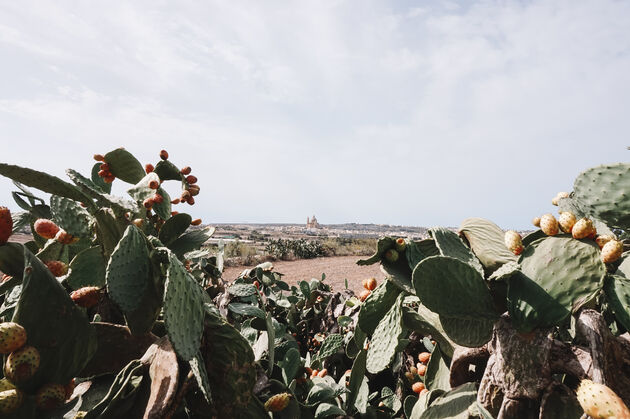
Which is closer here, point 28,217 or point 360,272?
point 28,217

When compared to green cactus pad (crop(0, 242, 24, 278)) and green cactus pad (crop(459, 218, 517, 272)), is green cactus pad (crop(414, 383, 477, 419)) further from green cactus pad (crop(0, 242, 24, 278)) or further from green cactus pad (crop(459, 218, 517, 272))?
green cactus pad (crop(0, 242, 24, 278))

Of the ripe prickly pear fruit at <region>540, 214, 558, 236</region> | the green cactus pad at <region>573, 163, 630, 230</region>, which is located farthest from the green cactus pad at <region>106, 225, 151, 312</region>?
the green cactus pad at <region>573, 163, 630, 230</region>

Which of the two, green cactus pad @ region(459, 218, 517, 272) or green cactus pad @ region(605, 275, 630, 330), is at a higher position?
green cactus pad @ region(459, 218, 517, 272)

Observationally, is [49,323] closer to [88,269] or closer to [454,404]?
[88,269]

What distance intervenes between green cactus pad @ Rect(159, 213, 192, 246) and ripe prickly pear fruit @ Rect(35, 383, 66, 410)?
742mm

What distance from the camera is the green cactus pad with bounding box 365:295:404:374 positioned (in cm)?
116

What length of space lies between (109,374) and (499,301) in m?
1.22

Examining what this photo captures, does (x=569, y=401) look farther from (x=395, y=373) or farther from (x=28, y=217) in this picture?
(x=28, y=217)

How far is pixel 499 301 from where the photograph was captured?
3.46ft

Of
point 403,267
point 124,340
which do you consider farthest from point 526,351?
point 124,340

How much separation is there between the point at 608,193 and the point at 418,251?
58 centimetres

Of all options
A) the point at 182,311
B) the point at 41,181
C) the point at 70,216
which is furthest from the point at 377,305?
the point at 41,181

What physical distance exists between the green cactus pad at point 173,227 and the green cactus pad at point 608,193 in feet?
4.74

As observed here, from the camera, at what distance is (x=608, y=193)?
1.02m
